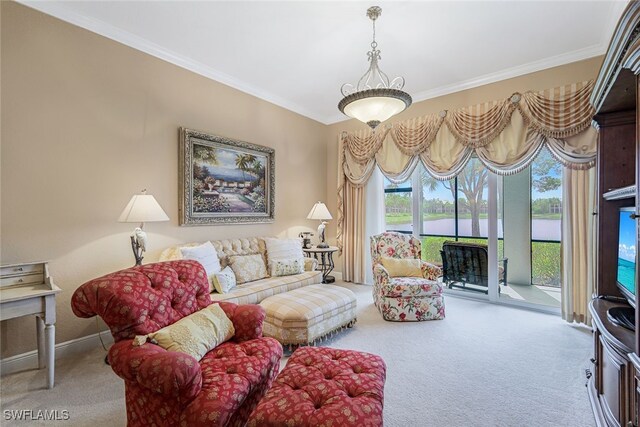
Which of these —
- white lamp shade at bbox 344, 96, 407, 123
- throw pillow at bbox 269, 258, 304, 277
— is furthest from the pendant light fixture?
throw pillow at bbox 269, 258, 304, 277

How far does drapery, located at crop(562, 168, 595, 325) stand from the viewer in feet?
10.7

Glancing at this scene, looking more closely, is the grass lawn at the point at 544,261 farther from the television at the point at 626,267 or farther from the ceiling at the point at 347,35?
the ceiling at the point at 347,35

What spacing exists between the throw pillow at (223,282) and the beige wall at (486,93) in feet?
9.00

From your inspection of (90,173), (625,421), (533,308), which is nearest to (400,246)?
(533,308)

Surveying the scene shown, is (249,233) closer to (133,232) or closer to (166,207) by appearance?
(166,207)

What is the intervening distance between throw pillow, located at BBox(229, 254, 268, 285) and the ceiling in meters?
2.42

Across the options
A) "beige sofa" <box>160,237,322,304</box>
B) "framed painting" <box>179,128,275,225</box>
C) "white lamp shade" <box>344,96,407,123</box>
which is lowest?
"beige sofa" <box>160,237,322,304</box>

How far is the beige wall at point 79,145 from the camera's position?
2453 mm

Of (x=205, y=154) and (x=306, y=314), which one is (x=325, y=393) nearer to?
(x=306, y=314)

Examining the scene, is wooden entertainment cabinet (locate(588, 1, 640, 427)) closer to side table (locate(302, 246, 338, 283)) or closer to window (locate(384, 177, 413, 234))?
window (locate(384, 177, 413, 234))

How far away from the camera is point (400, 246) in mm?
4195

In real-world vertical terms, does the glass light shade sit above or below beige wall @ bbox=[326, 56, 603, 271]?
below

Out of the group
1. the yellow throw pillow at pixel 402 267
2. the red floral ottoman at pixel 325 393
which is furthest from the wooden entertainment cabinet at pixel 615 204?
the yellow throw pillow at pixel 402 267

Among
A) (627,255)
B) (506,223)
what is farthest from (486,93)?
(627,255)
